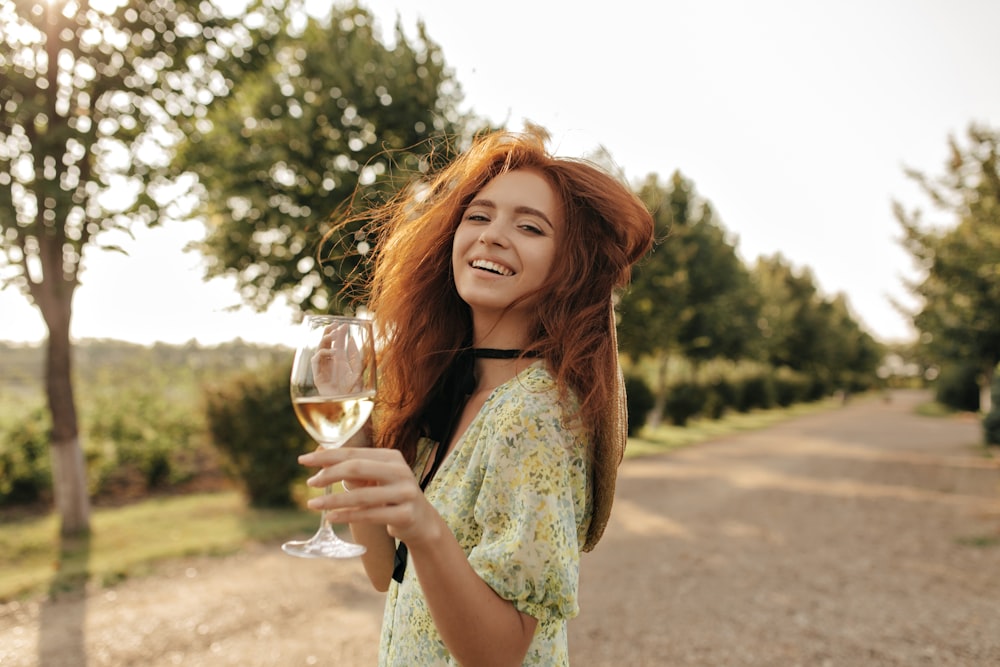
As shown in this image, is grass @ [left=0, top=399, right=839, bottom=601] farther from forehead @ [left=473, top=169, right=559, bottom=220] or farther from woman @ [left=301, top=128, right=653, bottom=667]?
forehead @ [left=473, top=169, right=559, bottom=220]

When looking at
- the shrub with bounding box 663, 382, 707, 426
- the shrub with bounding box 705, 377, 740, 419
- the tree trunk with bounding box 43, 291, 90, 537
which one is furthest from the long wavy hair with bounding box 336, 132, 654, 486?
the shrub with bounding box 705, 377, 740, 419

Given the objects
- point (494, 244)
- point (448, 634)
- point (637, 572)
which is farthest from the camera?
point (637, 572)

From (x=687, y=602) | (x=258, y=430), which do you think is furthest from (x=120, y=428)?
(x=687, y=602)

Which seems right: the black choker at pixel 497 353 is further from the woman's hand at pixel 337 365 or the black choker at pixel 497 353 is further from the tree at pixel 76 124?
the tree at pixel 76 124

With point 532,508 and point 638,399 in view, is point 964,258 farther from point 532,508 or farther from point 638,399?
point 532,508

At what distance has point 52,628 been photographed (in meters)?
5.06

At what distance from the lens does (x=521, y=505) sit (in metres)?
1.35

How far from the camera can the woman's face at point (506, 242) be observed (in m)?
1.72

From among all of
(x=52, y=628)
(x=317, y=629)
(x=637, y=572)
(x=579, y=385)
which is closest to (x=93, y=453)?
(x=52, y=628)

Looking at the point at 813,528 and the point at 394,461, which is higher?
the point at 394,461

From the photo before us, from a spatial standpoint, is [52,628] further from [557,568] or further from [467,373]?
[557,568]

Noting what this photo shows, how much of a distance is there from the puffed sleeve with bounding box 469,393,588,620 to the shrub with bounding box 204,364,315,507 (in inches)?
308

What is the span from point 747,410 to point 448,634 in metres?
33.5

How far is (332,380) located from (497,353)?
0.64 metres
